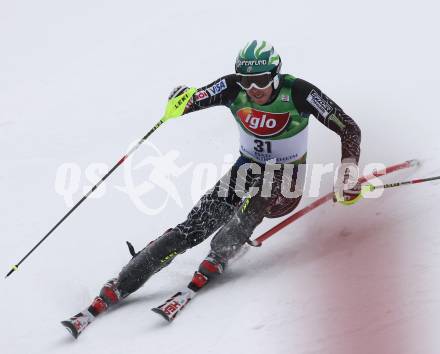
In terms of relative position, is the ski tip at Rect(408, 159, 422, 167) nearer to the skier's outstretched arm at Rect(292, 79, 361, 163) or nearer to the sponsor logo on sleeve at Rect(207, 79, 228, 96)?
the skier's outstretched arm at Rect(292, 79, 361, 163)

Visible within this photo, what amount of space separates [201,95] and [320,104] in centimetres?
98

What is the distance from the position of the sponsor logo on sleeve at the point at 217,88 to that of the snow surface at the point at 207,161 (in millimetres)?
1276

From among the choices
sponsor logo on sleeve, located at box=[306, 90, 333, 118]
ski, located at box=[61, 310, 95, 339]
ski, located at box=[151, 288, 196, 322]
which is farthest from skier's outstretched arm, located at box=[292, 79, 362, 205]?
ski, located at box=[61, 310, 95, 339]

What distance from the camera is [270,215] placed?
503 centimetres

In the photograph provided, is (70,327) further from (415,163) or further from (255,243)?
(415,163)

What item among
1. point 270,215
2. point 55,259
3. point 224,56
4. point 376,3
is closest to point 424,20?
point 376,3

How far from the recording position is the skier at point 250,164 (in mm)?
4547

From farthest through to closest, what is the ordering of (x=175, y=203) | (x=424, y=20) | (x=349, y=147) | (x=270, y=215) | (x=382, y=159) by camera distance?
1. (x=424, y=20)
2. (x=175, y=203)
3. (x=382, y=159)
4. (x=270, y=215)
5. (x=349, y=147)

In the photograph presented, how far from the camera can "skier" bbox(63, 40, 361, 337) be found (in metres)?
4.55

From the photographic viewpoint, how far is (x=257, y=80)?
458 cm

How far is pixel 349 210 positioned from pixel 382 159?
126 centimetres

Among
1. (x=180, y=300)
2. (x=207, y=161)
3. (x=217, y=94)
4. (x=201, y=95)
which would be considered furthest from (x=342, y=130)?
(x=207, y=161)

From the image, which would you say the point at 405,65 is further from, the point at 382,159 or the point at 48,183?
the point at 48,183

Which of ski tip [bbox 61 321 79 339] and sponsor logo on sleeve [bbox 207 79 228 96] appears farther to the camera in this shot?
sponsor logo on sleeve [bbox 207 79 228 96]
